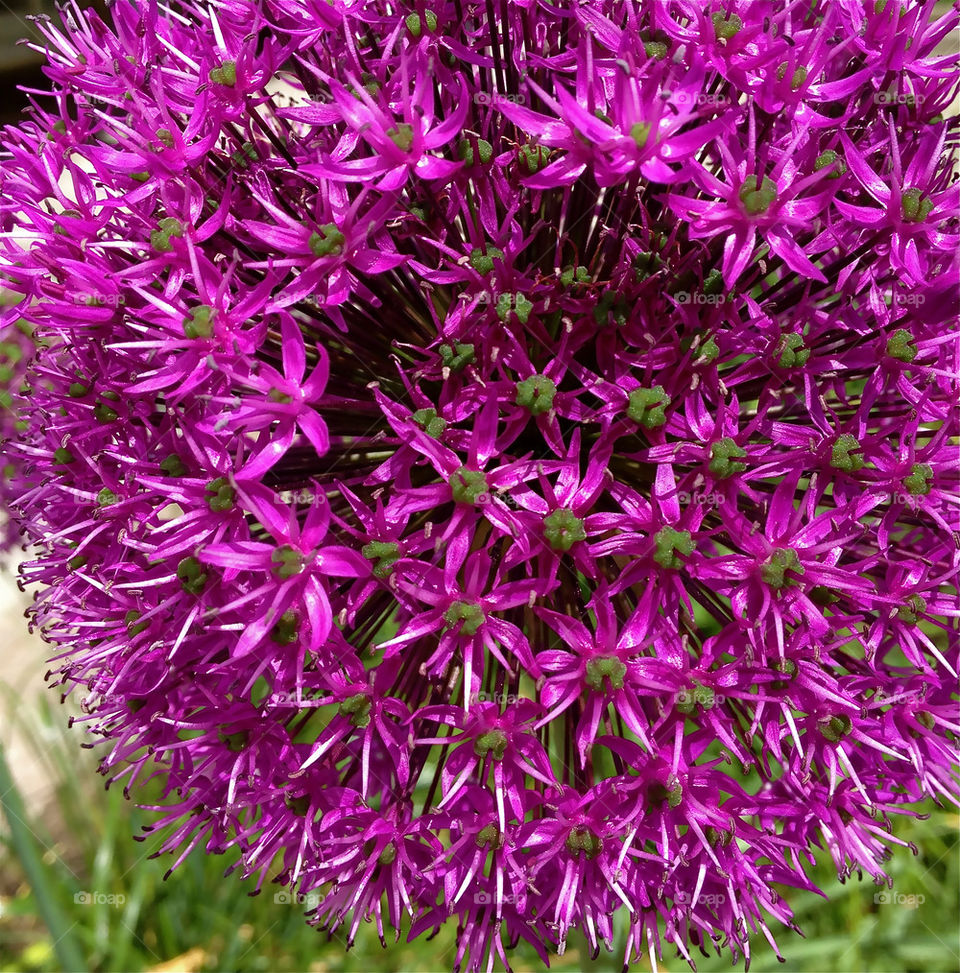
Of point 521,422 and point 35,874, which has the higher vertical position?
point 521,422

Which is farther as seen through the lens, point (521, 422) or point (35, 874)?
point (35, 874)

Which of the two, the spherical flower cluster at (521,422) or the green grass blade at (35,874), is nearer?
the spherical flower cluster at (521,422)

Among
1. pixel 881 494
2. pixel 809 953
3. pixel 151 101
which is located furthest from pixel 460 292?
pixel 809 953

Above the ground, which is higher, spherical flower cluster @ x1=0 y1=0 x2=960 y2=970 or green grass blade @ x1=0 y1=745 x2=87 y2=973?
spherical flower cluster @ x1=0 y1=0 x2=960 y2=970

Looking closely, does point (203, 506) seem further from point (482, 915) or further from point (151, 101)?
point (482, 915)

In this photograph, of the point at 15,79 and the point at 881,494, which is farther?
the point at 15,79

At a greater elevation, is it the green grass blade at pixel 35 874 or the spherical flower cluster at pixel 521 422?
the spherical flower cluster at pixel 521 422

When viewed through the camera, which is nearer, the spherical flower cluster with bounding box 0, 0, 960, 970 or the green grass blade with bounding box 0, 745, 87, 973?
the spherical flower cluster with bounding box 0, 0, 960, 970

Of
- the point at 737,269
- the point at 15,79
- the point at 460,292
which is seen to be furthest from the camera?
the point at 15,79
